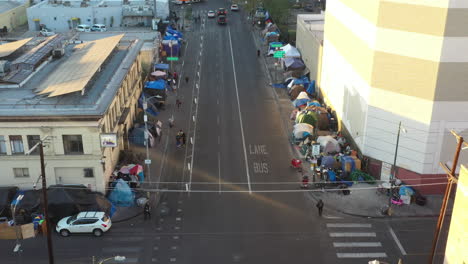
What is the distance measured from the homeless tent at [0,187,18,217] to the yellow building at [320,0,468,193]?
97.1 feet

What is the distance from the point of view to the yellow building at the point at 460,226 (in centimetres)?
2734

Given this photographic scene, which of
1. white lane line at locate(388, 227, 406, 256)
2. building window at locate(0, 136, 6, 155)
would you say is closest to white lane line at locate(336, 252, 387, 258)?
white lane line at locate(388, 227, 406, 256)

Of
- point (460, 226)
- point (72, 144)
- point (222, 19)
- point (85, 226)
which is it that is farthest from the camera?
point (222, 19)

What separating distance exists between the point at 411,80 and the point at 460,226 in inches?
591

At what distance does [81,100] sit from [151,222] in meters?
11.5

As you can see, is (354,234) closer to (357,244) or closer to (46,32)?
(357,244)

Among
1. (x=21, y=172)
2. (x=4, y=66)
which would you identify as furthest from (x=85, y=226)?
(x=4, y=66)

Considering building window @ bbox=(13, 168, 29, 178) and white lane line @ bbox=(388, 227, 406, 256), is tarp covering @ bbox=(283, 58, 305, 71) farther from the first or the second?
building window @ bbox=(13, 168, 29, 178)

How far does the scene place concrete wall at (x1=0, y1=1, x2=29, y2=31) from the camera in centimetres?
9500

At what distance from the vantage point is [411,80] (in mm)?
39469

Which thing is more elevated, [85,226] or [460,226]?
[460,226]

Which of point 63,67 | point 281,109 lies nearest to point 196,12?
point 281,109

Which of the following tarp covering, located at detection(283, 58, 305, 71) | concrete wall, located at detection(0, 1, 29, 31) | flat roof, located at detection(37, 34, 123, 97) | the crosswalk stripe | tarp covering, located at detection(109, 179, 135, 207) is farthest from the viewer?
concrete wall, located at detection(0, 1, 29, 31)

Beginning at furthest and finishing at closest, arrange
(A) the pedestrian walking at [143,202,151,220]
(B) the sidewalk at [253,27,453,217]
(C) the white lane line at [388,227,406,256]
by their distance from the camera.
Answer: (B) the sidewalk at [253,27,453,217] < (A) the pedestrian walking at [143,202,151,220] < (C) the white lane line at [388,227,406,256]
